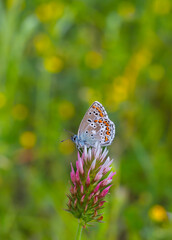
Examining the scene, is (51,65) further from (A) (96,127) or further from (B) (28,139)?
(A) (96,127)

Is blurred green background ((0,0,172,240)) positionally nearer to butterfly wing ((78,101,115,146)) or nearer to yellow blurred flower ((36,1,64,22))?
yellow blurred flower ((36,1,64,22))

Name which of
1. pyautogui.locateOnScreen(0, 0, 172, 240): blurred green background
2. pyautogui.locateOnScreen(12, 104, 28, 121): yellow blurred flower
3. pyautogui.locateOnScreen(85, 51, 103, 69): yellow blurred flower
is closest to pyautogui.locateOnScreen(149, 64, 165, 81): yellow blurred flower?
pyautogui.locateOnScreen(0, 0, 172, 240): blurred green background

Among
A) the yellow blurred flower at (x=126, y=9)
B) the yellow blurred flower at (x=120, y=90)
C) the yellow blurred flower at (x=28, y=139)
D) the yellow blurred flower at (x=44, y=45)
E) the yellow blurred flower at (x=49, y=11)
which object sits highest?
the yellow blurred flower at (x=126, y=9)

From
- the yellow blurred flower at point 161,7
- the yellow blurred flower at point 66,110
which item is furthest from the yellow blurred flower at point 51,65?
the yellow blurred flower at point 161,7

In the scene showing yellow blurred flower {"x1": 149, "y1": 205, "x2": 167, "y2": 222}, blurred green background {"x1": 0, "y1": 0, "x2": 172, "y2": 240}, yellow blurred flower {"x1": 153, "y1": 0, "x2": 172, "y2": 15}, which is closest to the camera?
yellow blurred flower {"x1": 149, "y1": 205, "x2": 167, "y2": 222}

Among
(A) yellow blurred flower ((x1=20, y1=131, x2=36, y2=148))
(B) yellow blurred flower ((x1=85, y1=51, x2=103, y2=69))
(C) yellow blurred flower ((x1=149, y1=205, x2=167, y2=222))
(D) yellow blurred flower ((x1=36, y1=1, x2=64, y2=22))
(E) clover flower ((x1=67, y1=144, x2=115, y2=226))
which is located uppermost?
(D) yellow blurred flower ((x1=36, y1=1, x2=64, y2=22))

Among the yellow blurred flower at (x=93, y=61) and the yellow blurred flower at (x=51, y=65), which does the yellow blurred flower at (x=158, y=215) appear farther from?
the yellow blurred flower at (x=93, y=61)

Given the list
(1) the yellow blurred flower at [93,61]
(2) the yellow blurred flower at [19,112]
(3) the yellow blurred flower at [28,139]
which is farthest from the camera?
(1) the yellow blurred flower at [93,61]
